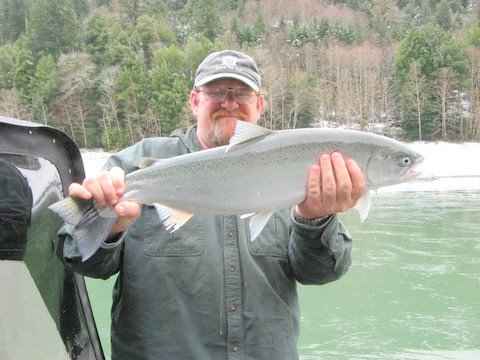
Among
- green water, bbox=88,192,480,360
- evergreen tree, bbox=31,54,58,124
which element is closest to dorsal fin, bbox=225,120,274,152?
green water, bbox=88,192,480,360

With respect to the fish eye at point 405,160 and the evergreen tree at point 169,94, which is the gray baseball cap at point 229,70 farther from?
the evergreen tree at point 169,94

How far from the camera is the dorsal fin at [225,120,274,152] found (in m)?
2.62

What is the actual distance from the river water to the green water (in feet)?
0.04

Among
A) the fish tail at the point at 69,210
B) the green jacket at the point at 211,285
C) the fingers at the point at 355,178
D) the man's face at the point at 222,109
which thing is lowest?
the green jacket at the point at 211,285

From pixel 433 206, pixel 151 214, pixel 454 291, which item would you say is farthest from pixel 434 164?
pixel 151 214

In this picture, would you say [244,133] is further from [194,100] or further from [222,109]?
[194,100]

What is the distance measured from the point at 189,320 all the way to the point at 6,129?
3.48 ft

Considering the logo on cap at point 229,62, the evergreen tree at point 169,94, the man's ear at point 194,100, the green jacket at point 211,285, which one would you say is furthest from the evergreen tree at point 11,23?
the green jacket at point 211,285

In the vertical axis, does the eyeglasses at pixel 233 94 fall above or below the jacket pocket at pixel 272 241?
above

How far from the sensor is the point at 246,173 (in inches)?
104

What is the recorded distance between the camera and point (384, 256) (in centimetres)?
1216

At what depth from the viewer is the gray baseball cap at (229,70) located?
116 inches

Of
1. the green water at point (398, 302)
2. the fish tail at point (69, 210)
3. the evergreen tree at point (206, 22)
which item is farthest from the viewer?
the evergreen tree at point (206, 22)

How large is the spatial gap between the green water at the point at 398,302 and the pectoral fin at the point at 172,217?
4308 millimetres
